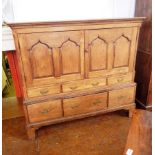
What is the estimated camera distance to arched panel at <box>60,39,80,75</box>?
1697 mm

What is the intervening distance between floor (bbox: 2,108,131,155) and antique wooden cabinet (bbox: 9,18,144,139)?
0.16m

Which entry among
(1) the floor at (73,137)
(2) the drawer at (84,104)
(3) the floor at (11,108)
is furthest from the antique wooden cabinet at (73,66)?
(3) the floor at (11,108)

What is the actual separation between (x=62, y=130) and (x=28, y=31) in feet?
3.72

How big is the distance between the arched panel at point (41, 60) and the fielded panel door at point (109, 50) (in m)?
0.37

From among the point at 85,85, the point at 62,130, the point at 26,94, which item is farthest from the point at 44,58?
the point at 62,130

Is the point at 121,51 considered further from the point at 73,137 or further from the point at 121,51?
the point at 73,137

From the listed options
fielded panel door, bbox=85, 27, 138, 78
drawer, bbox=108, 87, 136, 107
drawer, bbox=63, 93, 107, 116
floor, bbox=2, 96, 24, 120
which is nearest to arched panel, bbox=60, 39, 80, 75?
fielded panel door, bbox=85, 27, 138, 78

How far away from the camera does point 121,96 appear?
207 cm

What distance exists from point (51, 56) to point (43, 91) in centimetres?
36

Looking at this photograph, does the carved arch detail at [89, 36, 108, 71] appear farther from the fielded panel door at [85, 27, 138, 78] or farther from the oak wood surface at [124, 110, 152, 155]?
the oak wood surface at [124, 110, 152, 155]

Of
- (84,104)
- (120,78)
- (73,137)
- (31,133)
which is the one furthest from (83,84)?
(31,133)

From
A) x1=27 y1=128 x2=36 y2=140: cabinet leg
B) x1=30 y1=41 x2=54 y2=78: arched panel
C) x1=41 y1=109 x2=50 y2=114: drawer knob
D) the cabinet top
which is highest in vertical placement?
the cabinet top

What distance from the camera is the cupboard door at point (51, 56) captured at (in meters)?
1.60

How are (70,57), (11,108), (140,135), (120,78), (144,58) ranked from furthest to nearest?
(11,108) → (144,58) → (120,78) → (70,57) → (140,135)
